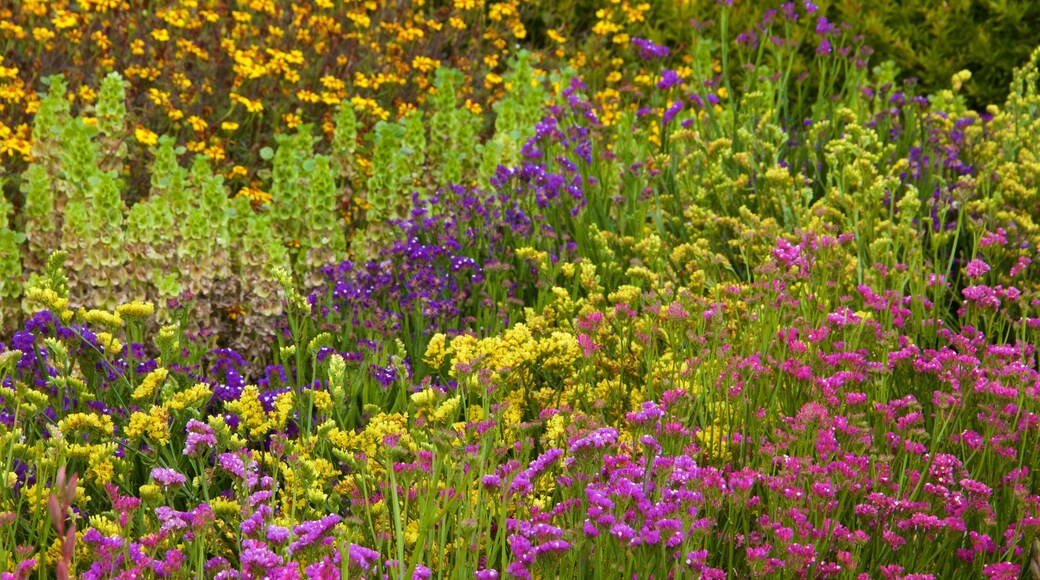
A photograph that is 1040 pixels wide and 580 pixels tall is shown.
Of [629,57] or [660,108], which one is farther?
[629,57]

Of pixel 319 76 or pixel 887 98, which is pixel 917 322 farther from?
pixel 319 76

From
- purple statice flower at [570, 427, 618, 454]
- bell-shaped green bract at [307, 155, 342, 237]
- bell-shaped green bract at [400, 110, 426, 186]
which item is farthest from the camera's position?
bell-shaped green bract at [400, 110, 426, 186]

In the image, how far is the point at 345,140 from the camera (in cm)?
488

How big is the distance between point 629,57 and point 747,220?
11.0 ft

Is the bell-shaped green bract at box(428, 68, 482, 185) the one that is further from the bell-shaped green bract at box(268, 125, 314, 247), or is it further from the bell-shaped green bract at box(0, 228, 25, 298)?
the bell-shaped green bract at box(0, 228, 25, 298)

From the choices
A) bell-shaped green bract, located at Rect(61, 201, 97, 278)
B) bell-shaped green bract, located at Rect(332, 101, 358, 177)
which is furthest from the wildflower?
bell-shaped green bract, located at Rect(332, 101, 358, 177)

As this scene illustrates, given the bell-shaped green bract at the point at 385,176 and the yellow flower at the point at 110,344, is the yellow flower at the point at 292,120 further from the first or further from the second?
the yellow flower at the point at 110,344

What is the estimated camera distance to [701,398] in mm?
2785

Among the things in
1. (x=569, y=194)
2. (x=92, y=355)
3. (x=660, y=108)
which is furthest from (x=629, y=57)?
(x=92, y=355)

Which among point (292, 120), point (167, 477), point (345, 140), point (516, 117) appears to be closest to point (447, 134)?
point (516, 117)

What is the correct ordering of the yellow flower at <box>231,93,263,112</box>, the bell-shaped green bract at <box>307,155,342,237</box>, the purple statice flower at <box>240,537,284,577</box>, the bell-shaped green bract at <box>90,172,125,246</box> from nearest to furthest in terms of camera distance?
1. the purple statice flower at <box>240,537,284,577</box>
2. the bell-shaped green bract at <box>90,172,125,246</box>
3. the bell-shaped green bract at <box>307,155,342,237</box>
4. the yellow flower at <box>231,93,263,112</box>

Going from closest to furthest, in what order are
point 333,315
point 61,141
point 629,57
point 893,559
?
point 893,559 → point 333,315 → point 61,141 → point 629,57

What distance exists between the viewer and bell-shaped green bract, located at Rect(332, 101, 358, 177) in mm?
4848

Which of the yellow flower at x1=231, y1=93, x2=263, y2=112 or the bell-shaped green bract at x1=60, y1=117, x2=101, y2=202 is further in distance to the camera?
the yellow flower at x1=231, y1=93, x2=263, y2=112
